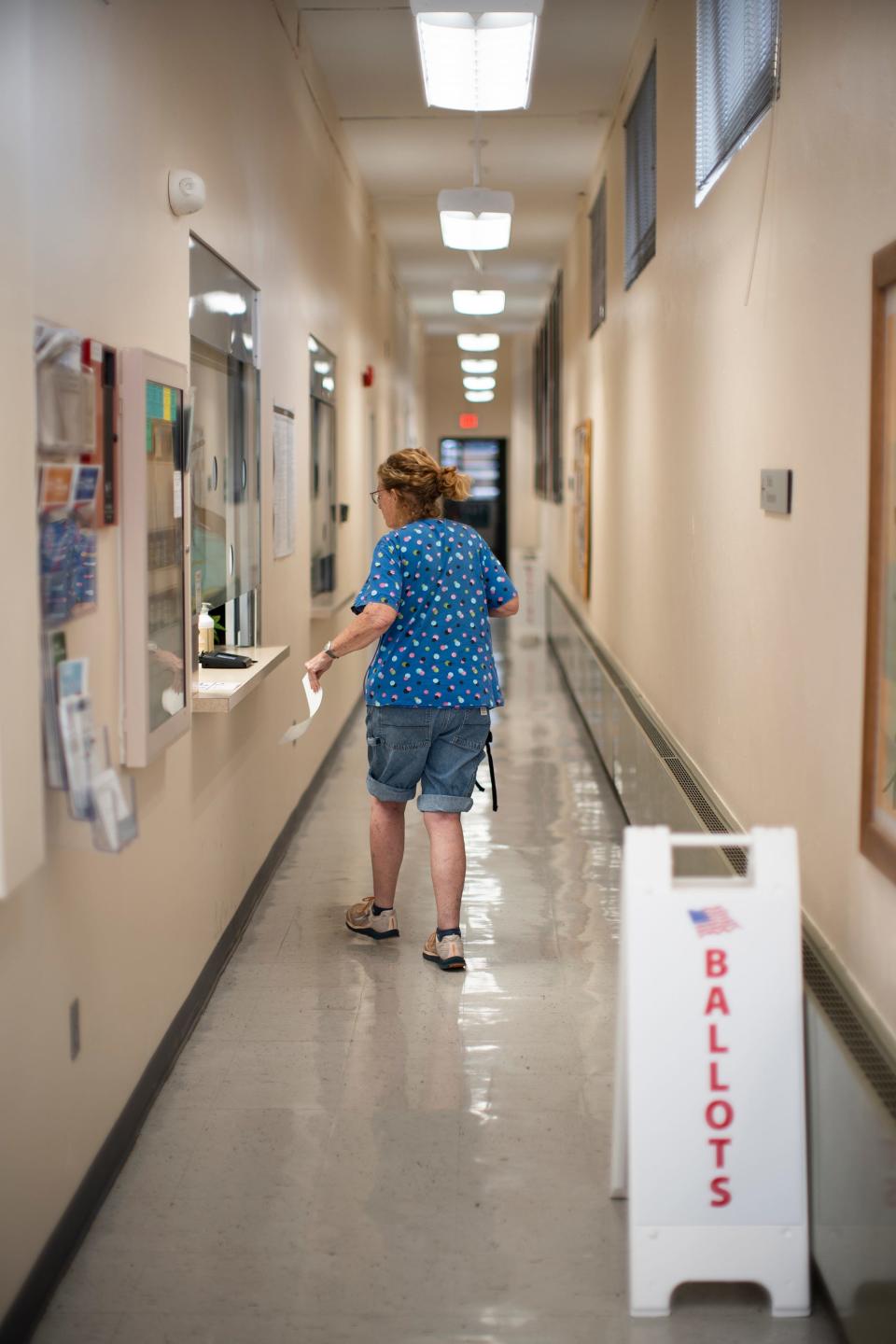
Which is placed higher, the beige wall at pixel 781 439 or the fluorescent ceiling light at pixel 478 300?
the fluorescent ceiling light at pixel 478 300

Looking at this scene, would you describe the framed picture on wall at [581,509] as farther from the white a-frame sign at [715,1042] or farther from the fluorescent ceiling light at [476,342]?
the white a-frame sign at [715,1042]

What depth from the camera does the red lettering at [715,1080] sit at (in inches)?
98.6

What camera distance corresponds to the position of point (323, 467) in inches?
295

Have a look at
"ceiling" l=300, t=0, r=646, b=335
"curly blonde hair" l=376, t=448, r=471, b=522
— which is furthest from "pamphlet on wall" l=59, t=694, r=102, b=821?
"ceiling" l=300, t=0, r=646, b=335

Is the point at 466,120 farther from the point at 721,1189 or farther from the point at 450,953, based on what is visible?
the point at 721,1189

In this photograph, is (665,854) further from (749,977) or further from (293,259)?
(293,259)

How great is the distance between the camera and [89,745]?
8.27 feet

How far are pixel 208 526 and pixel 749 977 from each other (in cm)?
243

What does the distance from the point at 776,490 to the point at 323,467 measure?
14.6 feet

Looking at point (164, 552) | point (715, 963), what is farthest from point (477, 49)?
point (715, 963)

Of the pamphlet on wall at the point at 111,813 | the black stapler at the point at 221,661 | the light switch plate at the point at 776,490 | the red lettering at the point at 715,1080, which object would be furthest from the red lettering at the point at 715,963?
the black stapler at the point at 221,661

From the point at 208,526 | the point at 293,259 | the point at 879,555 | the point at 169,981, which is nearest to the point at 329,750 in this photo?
the point at 293,259

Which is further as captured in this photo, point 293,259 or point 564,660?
point 564,660

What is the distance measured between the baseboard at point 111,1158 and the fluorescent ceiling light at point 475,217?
12.1 feet
